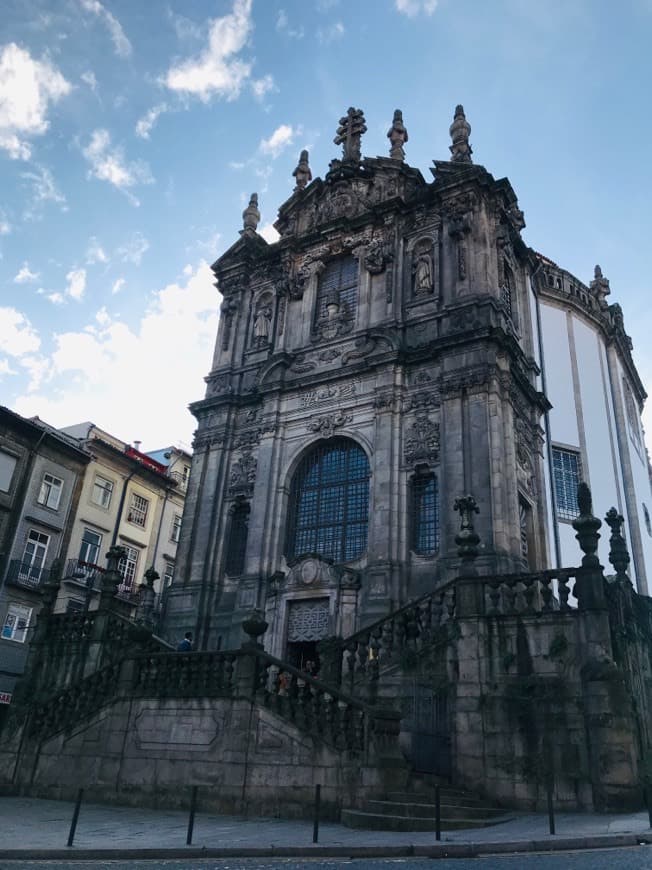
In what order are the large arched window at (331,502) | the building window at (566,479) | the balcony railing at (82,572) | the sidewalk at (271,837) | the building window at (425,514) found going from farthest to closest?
1. the balcony railing at (82,572)
2. the building window at (566,479)
3. the large arched window at (331,502)
4. the building window at (425,514)
5. the sidewalk at (271,837)

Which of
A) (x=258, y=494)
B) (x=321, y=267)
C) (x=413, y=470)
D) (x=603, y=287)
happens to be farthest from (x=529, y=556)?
(x=603, y=287)

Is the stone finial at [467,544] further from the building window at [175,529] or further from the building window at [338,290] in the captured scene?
the building window at [175,529]

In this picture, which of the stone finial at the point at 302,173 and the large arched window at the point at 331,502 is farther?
the stone finial at the point at 302,173

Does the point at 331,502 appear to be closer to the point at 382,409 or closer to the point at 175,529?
the point at 382,409

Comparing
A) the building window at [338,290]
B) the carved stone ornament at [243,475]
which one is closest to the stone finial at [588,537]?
the carved stone ornament at [243,475]

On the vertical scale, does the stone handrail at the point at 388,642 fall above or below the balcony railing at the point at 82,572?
below

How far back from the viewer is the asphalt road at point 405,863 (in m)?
7.72

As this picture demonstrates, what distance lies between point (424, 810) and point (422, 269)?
17873 millimetres

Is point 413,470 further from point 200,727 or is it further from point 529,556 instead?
point 200,727

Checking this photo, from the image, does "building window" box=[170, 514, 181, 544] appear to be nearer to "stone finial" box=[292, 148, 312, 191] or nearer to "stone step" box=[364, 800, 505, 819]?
"stone finial" box=[292, 148, 312, 191]

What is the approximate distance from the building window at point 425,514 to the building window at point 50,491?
724 inches

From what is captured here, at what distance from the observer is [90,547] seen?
34.3 m

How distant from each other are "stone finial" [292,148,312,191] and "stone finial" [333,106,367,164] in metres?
1.89

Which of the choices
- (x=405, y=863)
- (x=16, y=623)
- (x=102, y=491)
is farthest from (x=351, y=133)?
(x=405, y=863)
